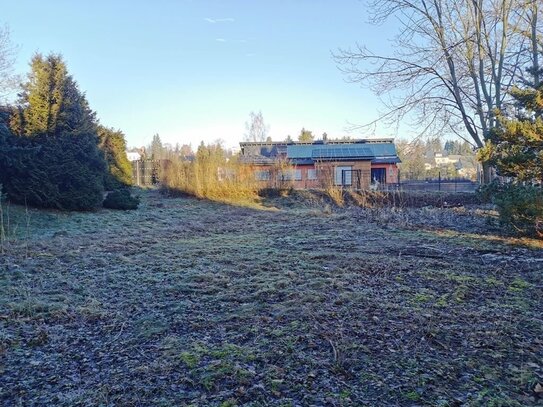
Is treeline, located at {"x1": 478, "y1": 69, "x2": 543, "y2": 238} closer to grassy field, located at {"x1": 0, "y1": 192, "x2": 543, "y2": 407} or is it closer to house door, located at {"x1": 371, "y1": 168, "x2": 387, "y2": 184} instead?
grassy field, located at {"x1": 0, "y1": 192, "x2": 543, "y2": 407}

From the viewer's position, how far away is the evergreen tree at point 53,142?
9.84 m

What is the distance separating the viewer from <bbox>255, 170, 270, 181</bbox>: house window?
55.6ft

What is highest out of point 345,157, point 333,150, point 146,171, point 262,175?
point 333,150

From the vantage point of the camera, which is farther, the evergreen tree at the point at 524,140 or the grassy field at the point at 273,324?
the evergreen tree at the point at 524,140

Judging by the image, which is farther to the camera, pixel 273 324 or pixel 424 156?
pixel 424 156

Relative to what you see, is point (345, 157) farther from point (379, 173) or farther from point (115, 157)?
point (115, 157)

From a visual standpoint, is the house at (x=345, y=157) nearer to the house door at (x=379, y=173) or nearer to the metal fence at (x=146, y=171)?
the house door at (x=379, y=173)

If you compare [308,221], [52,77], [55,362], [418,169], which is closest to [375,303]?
[55,362]

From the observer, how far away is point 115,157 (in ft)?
56.6

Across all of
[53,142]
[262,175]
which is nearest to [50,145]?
[53,142]

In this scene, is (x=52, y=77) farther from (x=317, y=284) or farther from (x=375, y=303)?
(x=375, y=303)

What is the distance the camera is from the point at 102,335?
3150 millimetres

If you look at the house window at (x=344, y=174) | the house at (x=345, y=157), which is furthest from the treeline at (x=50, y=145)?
the house window at (x=344, y=174)

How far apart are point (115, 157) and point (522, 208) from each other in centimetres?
1555
